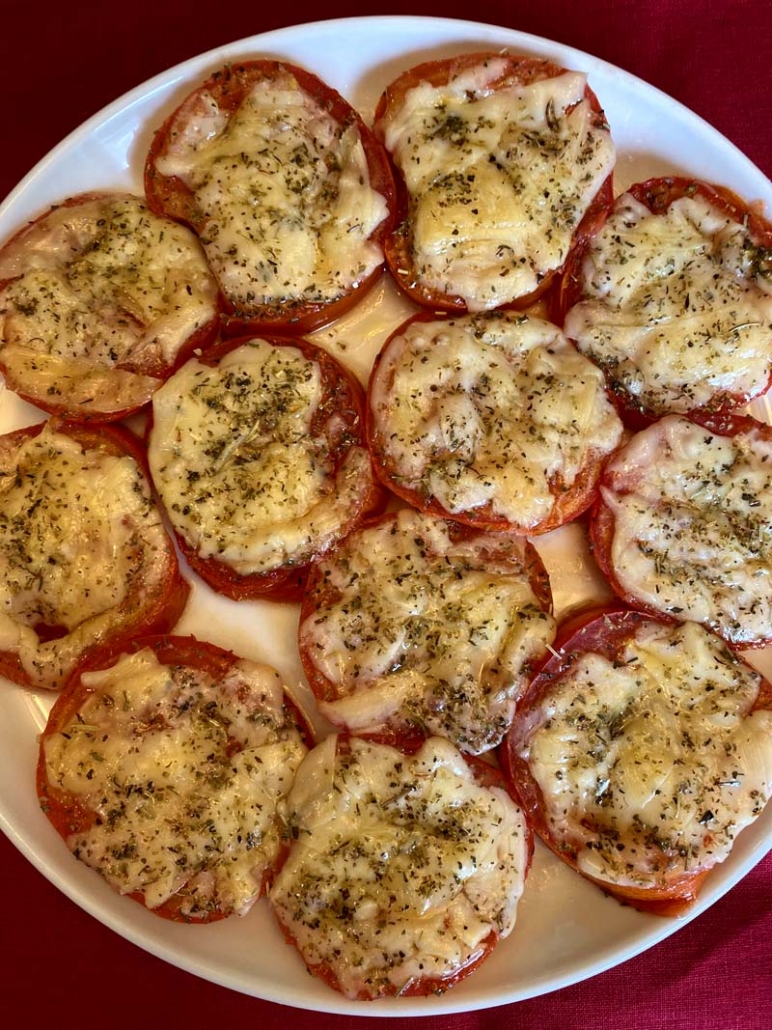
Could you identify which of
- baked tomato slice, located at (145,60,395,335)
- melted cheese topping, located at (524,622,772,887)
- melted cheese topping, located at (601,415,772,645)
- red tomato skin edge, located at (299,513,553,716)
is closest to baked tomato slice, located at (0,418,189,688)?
red tomato skin edge, located at (299,513,553,716)

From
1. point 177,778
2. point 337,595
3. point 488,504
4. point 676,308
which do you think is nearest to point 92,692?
point 177,778

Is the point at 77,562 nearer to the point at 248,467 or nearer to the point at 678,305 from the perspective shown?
the point at 248,467

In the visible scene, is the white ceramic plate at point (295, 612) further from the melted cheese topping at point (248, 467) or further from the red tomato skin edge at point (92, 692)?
the melted cheese topping at point (248, 467)

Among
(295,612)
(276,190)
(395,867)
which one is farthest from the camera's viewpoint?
(295,612)

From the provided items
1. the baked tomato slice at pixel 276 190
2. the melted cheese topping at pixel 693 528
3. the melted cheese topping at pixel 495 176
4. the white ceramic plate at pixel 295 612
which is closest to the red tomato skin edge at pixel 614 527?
the melted cheese topping at pixel 693 528

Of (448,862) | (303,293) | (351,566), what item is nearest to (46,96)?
(303,293)
